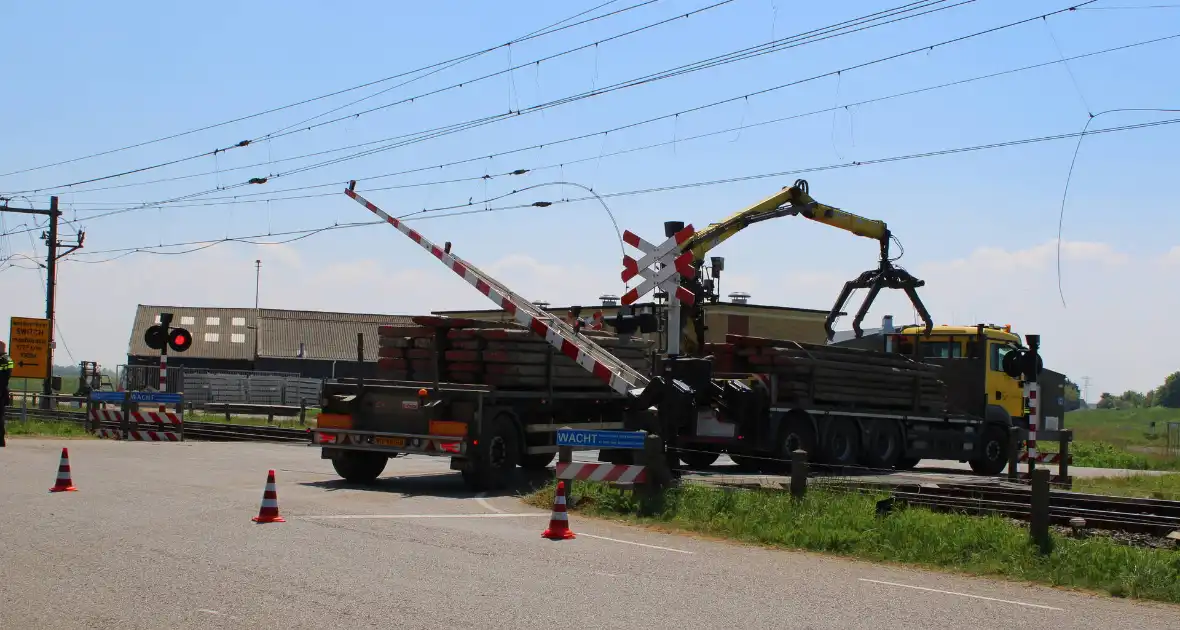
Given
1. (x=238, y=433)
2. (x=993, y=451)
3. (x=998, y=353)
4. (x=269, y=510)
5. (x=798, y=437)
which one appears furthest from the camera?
(x=238, y=433)

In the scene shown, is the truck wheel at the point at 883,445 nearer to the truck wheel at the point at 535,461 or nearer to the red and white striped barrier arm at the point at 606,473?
the truck wheel at the point at 535,461

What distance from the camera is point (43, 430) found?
28266 mm

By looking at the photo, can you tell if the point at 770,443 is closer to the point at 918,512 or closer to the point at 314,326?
the point at 918,512

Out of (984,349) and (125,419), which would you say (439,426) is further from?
(984,349)

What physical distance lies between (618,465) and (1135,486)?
11.1m

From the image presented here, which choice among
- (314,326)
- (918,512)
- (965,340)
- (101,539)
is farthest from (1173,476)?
(314,326)

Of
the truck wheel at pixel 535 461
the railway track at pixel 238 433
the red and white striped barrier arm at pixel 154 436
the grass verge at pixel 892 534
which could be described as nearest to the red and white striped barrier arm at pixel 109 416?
the red and white striped barrier arm at pixel 154 436

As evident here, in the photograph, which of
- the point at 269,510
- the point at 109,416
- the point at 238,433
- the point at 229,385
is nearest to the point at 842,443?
the point at 269,510

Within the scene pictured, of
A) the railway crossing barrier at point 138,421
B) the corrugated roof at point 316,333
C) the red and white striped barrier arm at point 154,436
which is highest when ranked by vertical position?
the corrugated roof at point 316,333

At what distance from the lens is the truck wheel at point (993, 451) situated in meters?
25.3

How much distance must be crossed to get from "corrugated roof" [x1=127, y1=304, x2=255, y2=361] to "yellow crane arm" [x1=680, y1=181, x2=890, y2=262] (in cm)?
5080

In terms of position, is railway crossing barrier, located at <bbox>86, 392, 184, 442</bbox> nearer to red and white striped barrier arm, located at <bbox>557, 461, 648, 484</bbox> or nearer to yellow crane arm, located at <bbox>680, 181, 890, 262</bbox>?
yellow crane arm, located at <bbox>680, 181, 890, 262</bbox>

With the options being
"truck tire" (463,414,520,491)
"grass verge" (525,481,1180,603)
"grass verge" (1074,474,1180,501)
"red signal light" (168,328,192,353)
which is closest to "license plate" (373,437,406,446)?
"truck tire" (463,414,520,491)

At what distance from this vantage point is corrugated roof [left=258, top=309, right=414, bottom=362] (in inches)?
2815
